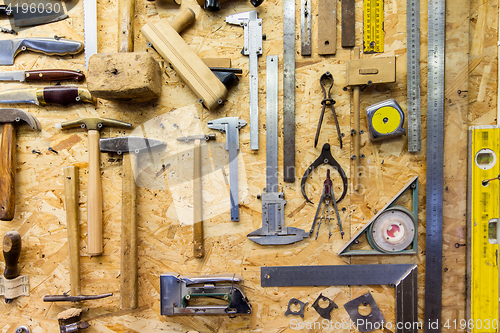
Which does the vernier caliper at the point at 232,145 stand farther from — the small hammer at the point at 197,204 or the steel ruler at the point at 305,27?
the steel ruler at the point at 305,27

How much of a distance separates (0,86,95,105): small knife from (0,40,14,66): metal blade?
19 cm

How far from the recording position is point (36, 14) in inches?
64.5

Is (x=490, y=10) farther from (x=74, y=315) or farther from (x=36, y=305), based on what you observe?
(x=36, y=305)

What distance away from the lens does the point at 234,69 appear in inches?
61.7

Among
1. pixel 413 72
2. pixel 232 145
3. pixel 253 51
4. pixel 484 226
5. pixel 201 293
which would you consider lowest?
pixel 201 293

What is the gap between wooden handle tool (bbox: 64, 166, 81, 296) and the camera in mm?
1578

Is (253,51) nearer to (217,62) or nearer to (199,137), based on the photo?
(217,62)

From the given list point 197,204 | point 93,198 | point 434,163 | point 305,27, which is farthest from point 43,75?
point 434,163

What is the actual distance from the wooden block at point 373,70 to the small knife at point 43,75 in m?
1.59

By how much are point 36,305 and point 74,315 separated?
313 millimetres

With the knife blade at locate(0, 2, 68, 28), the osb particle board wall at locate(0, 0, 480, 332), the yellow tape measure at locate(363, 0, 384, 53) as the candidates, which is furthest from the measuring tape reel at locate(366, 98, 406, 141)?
the knife blade at locate(0, 2, 68, 28)

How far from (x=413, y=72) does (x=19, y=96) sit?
232 cm

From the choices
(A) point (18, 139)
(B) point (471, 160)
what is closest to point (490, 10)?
(B) point (471, 160)


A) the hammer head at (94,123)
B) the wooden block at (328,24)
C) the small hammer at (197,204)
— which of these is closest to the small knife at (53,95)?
the hammer head at (94,123)
